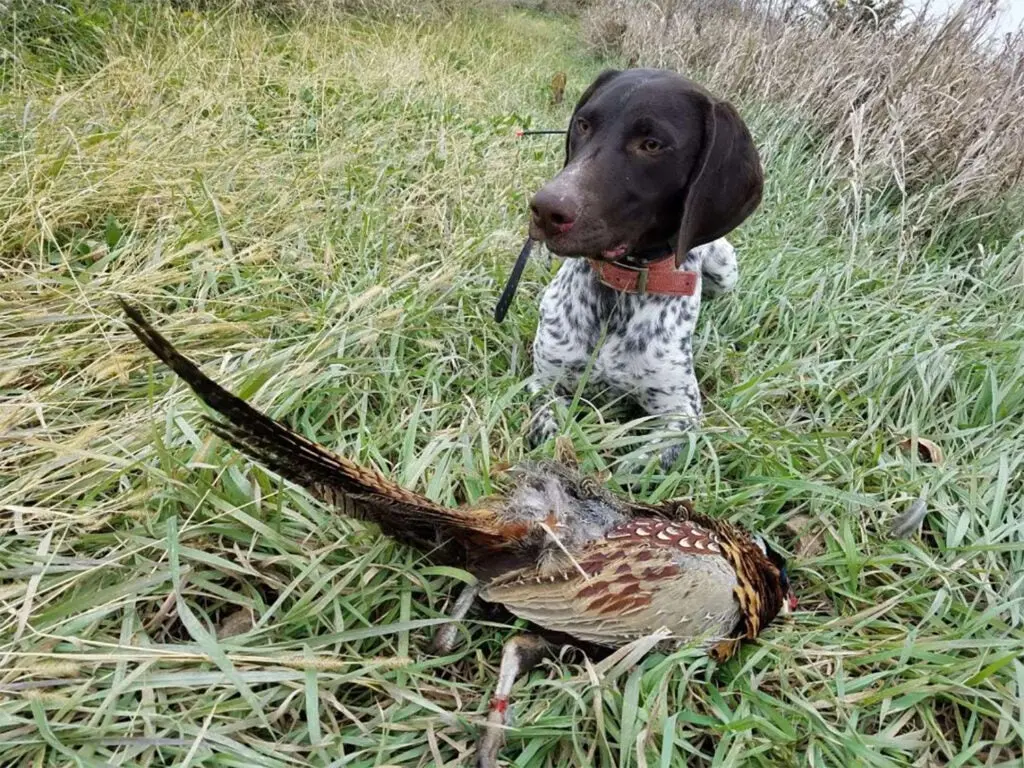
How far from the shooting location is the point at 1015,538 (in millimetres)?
1876

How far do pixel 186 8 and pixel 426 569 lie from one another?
16.9ft

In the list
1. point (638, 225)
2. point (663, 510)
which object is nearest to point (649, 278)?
point (638, 225)

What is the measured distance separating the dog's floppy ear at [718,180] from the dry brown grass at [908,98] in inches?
74.6

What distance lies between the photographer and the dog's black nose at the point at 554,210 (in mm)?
1699

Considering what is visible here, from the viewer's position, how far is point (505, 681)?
124cm

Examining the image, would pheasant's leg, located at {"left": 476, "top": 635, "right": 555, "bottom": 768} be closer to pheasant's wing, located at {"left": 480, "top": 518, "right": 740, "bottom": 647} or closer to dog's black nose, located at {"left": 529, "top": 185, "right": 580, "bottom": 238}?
pheasant's wing, located at {"left": 480, "top": 518, "right": 740, "bottom": 647}

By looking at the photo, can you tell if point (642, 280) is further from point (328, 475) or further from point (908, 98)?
point (908, 98)

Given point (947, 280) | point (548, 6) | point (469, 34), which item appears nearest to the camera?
point (947, 280)

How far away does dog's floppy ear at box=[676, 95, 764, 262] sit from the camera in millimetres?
1864

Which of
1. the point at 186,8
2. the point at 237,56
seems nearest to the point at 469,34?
the point at 186,8

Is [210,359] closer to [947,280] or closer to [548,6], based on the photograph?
[947,280]

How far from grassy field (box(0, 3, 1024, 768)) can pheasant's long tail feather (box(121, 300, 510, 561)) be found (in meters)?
0.19

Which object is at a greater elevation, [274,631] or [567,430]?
[567,430]

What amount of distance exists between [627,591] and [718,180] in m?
1.16
